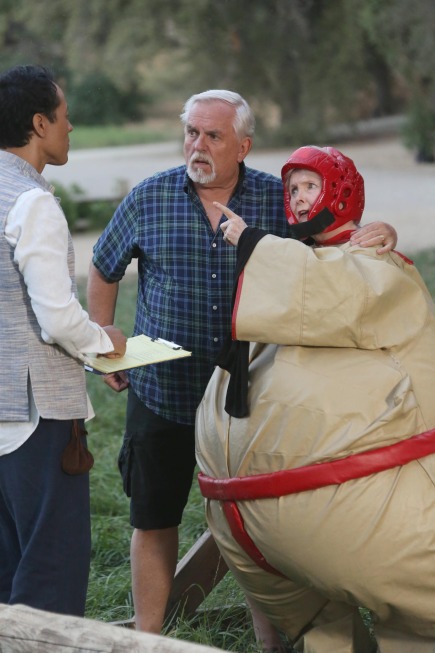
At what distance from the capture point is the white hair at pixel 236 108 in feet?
12.3

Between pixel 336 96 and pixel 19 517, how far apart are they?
23.0 metres

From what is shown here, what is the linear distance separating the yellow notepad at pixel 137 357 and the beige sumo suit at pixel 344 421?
0.30 m

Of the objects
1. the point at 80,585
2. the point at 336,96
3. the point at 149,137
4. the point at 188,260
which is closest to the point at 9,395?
the point at 80,585

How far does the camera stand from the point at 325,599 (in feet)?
10.8

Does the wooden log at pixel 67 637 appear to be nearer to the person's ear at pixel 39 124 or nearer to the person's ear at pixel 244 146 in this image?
the person's ear at pixel 39 124

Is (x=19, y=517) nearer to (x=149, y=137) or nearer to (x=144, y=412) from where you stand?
(x=144, y=412)

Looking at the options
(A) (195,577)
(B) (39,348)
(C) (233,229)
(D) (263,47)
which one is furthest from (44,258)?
(D) (263,47)

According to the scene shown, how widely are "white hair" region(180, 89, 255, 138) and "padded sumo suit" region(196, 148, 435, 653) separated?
2.91 ft

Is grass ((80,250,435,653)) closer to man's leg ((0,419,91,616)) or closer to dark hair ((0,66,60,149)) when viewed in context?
man's leg ((0,419,91,616))

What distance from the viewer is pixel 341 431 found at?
9.47 ft

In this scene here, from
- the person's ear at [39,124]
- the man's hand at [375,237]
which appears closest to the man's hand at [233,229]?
the man's hand at [375,237]

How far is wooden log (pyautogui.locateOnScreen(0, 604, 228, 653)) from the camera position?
2275 mm

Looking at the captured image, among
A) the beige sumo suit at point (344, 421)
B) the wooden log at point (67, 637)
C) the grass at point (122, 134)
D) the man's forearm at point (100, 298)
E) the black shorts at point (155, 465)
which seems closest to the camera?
the wooden log at point (67, 637)

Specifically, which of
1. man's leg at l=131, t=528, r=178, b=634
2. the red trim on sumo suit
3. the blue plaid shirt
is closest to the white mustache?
the blue plaid shirt
